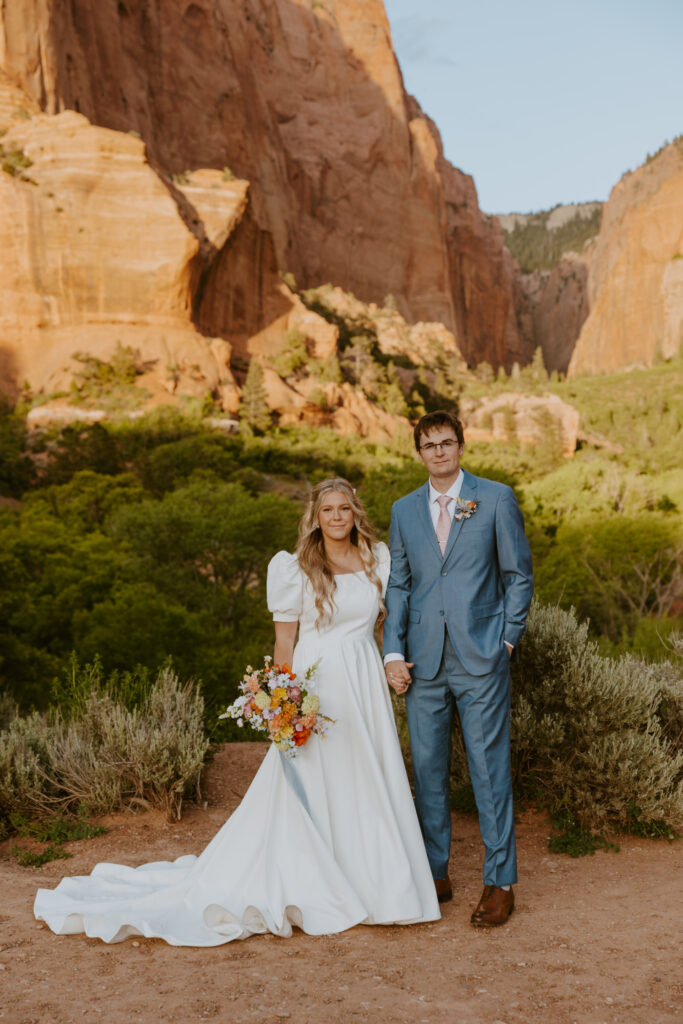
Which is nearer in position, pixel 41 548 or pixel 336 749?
pixel 336 749

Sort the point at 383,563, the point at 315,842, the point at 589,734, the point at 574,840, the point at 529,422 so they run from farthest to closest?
the point at 529,422, the point at 589,734, the point at 574,840, the point at 383,563, the point at 315,842

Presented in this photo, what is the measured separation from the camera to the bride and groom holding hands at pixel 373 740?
12.4ft

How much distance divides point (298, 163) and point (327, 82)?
11135mm

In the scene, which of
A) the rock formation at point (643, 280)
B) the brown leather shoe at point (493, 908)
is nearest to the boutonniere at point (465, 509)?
the brown leather shoe at point (493, 908)

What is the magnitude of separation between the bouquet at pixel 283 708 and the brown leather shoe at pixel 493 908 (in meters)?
1.06

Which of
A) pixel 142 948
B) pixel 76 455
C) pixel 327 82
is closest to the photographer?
pixel 142 948

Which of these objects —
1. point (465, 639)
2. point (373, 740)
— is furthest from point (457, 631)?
point (373, 740)

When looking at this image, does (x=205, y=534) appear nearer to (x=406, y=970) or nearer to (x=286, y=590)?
(x=286, y=590)

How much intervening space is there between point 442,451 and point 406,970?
2.26 meters

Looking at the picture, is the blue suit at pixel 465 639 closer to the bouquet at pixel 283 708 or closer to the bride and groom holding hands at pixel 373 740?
the bride and groom holding hands at pixel 373 740

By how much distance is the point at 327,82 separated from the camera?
75500 mm

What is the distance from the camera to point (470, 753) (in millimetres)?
3990

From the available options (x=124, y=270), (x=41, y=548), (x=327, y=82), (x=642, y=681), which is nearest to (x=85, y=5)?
(x=124, y=270)

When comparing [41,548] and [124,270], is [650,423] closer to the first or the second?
[124,270]
